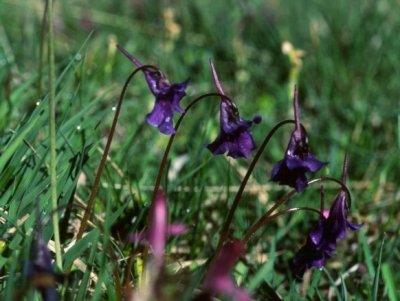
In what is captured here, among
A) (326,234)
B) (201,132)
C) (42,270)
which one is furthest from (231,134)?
(201,132)

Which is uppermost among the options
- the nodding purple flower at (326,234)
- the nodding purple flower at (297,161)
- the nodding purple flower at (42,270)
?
the nodding purple flower at (297,161)

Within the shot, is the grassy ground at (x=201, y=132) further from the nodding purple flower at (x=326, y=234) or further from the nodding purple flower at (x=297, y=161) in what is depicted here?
the nodding purple flower at (x=297, y=161)

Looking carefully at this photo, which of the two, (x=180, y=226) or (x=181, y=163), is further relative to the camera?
(x=181, y=163)

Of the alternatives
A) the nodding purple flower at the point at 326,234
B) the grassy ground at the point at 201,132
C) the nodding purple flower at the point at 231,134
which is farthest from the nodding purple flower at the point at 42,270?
the nodding purple flower at the point at 326,234

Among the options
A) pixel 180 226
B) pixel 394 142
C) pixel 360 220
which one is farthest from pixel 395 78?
pixel 180 226

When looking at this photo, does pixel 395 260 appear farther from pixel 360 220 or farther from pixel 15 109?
pixel 15 109

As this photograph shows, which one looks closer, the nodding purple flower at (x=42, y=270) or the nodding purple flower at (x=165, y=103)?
the nodding purple flower at (x=42, y=270)
